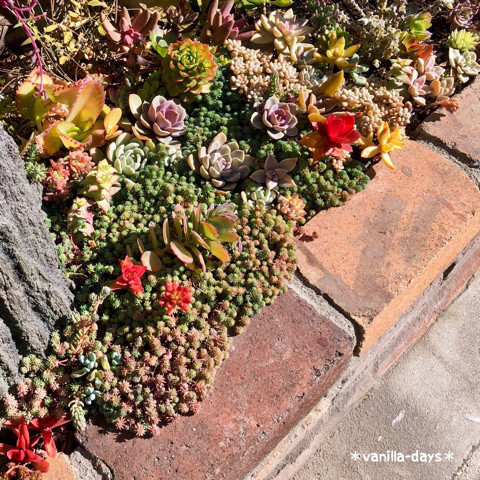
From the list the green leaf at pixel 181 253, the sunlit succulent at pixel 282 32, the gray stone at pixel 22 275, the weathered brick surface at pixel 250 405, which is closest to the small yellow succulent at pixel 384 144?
the sunlit succulent at pixel 282 32

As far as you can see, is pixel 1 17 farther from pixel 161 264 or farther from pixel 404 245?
pixel 404 245

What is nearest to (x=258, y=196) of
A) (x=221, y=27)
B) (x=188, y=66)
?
(x=188, y=66)

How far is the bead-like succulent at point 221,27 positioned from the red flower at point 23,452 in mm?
1694

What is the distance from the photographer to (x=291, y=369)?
201 cm

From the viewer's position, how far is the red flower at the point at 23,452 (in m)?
1.72

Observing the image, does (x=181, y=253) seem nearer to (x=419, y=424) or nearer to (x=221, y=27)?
(x=221, y=27)

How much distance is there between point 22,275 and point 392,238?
1357mm

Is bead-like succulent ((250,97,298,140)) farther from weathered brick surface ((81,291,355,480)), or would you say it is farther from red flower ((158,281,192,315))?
red flower ((158,281,192,315))

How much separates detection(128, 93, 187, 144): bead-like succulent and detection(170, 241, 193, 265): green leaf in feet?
1.73

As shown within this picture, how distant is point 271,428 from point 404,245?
877mm

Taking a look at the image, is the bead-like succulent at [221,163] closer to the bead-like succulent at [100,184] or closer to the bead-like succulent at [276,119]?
the bead-like succulent at [276,119]

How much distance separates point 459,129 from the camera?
2.65m

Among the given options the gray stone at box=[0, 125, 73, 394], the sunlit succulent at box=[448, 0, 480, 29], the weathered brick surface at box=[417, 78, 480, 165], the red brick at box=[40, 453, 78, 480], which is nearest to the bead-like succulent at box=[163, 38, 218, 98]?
the gray stone at box=[0, 125, 73, 394]

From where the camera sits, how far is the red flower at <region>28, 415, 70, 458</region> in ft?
5.75
